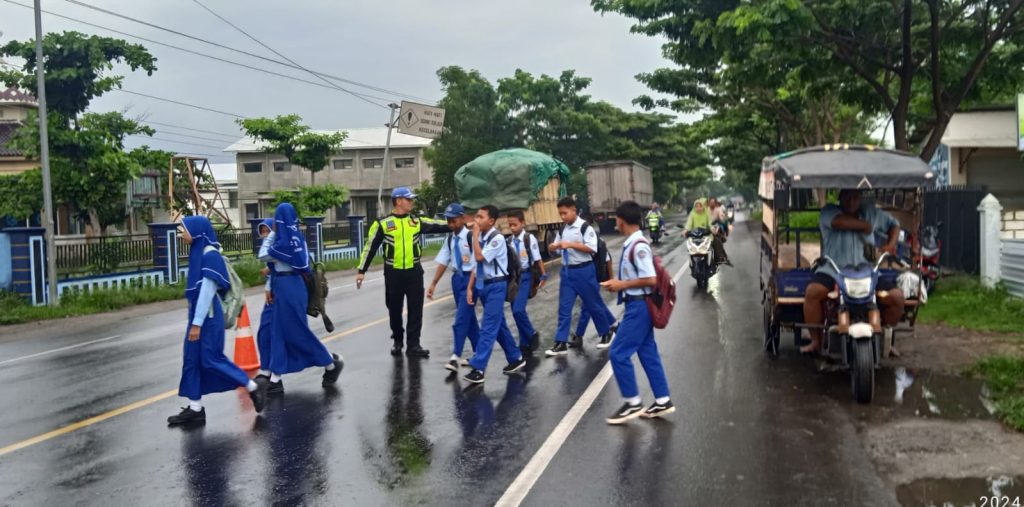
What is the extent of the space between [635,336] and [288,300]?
340cm

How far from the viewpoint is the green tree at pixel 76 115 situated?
20656 millimetres

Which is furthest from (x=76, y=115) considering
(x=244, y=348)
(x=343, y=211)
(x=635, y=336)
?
(x=343, y=211)

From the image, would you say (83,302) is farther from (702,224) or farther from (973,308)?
(973,308)

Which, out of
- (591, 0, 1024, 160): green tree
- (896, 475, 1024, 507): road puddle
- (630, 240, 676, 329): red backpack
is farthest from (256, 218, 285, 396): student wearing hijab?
(591, 0, 1024, 160): green tree

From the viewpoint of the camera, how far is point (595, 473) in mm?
5648

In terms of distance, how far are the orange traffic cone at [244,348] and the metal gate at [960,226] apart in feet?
38.4

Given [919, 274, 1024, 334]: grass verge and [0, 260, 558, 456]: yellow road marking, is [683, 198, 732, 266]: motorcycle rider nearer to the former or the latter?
[919, 274, 1024, 334]: grass verge

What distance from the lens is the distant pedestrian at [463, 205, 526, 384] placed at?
8.48 m

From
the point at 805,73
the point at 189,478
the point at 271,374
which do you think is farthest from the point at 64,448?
the point at 805,73

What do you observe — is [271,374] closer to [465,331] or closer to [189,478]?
[465,331]

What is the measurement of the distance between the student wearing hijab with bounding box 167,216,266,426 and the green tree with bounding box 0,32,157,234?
1554 cm

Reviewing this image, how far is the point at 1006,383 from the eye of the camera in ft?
25.9

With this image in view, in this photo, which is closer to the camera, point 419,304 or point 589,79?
point 419,304

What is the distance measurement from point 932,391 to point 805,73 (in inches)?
359
